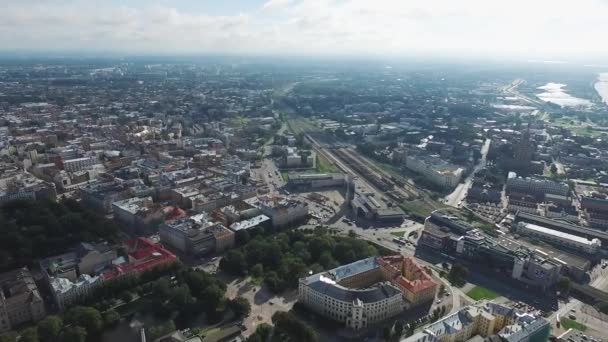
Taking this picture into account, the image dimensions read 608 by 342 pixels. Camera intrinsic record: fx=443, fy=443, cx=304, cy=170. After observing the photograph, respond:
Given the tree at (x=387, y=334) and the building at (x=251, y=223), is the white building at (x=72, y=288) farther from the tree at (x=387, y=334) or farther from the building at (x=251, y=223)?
the tree at (x=387, y=334)

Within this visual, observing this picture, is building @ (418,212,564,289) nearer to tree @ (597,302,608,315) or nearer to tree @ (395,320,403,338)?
tree @ (597,302,608,315)

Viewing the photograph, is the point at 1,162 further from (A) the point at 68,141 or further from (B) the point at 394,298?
(B) the point at 394,298

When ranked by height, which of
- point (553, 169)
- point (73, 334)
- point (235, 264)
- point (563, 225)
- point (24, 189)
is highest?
point (24, 189)

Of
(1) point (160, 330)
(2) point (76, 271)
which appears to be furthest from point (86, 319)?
(2) point (76, 271)

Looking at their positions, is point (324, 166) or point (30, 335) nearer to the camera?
point (30, 335)

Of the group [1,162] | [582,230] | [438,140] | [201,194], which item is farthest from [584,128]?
[1,162]

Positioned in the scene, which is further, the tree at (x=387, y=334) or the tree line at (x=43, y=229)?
the tree line at (x=43, y=229)

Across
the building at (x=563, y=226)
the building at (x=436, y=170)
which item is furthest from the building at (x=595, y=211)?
the building at (x=436, y=170)

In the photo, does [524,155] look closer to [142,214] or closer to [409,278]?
[409,278]
